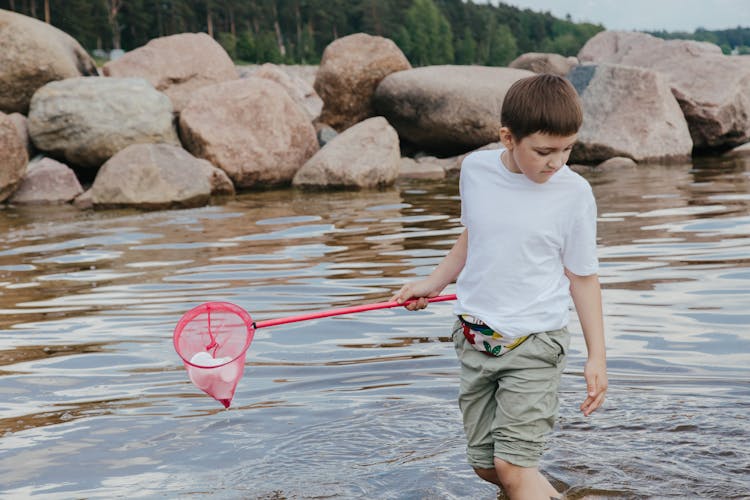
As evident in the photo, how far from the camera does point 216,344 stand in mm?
3812

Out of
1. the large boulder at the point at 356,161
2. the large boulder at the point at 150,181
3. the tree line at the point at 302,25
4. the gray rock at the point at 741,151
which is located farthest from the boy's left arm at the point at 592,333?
the tree line at the point at 302,25

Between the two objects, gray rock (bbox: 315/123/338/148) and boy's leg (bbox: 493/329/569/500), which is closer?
boy's leg (bbox: 493/329/569/500)

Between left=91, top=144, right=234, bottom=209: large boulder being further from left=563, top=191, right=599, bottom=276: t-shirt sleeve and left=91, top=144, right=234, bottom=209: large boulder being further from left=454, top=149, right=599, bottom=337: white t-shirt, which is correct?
left=563, top=191, right=599, bottom=276: t-shirt sleeve

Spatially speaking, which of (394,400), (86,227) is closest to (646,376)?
(394,400)

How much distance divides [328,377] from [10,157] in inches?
377

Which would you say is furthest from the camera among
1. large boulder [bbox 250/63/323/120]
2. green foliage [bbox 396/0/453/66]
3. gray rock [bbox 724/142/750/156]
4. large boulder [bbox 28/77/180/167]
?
green foliage [bbox 396/0/453/66]

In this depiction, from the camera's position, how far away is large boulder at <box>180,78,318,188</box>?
1500 centimetres

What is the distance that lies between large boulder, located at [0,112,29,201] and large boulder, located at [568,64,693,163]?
8621mm

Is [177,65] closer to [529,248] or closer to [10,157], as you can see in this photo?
[10,157]

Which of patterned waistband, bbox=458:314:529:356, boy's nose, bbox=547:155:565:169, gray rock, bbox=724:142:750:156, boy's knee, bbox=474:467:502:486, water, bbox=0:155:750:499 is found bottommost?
gray rock, bbox=724:142:750:156

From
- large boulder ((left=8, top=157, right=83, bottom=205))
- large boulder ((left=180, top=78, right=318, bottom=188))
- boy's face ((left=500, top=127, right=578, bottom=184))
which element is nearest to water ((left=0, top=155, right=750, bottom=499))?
boy's face ((left=500, top=127, right=578, bottom=184))

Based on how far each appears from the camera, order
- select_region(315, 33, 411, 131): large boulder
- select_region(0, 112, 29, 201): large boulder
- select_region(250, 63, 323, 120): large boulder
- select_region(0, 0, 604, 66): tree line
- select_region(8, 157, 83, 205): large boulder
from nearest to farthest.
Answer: select_region(0, 112, 29, 201): large boulder
select_region(8, 157, 83, 205): large boulder
select_region(315, 33, 411, 131): large boulder
select_region(250, 63, 323, 120): large boulder
select_region(0, 0, 604, 66): tree line

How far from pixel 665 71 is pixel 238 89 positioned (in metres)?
8.26

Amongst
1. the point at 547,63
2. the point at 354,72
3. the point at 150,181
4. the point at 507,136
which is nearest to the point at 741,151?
the point at 547,63
